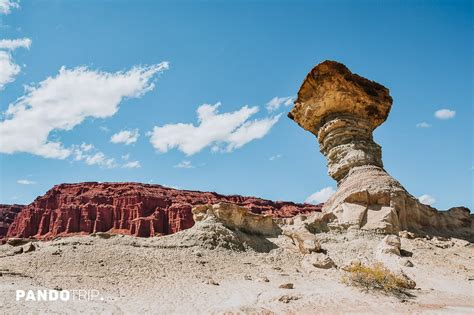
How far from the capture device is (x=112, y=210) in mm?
90250

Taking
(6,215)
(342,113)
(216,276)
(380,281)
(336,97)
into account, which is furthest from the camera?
(6,215)

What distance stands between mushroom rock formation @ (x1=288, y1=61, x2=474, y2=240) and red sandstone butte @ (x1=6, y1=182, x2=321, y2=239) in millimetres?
62241

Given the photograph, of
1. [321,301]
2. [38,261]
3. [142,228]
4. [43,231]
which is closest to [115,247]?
[38,261]

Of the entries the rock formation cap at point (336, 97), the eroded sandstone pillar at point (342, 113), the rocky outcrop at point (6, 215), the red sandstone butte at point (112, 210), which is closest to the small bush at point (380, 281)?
the eroded sandstone pillar at point (342, 113)

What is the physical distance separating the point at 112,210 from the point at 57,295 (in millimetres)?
84129

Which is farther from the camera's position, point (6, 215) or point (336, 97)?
point (6, 215)

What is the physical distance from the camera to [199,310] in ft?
32.6

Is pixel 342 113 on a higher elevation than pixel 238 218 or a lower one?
higher

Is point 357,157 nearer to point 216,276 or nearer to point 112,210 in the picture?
point 216,276

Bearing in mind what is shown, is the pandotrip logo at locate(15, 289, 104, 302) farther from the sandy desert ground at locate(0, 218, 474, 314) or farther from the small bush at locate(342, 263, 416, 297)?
the small bush at locate(342, 263, 416, 297)

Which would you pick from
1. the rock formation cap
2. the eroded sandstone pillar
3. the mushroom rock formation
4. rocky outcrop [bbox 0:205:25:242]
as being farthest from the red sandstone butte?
the mushroom rock formation

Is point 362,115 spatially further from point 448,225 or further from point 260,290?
point 260,290

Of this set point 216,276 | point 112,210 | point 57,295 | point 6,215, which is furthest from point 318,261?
point 6,215

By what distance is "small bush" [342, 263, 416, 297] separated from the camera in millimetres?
12359
